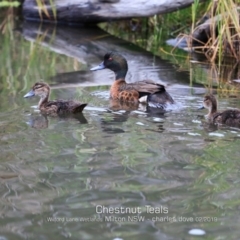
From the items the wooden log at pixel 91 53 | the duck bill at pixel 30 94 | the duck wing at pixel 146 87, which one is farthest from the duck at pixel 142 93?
the duck bill at pixel 30 94

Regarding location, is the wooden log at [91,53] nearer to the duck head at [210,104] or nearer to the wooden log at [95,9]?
the wooden log at [95,9]

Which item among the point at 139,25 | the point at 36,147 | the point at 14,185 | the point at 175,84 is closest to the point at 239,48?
the point at 175,84

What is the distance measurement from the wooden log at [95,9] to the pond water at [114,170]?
4.12 m

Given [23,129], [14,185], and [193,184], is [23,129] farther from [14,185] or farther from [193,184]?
[193,184]

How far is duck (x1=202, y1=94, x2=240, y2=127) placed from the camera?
7.53 m

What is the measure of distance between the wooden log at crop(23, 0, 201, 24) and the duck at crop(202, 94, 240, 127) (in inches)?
221

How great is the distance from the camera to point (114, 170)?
Result: 19.4 ft

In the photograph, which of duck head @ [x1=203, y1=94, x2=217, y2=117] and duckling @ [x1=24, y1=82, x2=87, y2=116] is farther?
duckling @ [x1=24, y1=82, x2=87, y2=116]

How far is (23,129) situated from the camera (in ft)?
23.9

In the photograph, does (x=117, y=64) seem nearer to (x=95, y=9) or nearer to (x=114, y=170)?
(x=114, y=170)

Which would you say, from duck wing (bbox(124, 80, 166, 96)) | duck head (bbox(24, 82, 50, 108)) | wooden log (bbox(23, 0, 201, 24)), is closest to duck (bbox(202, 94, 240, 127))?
duck wing (bbox(124, 80, 166, 96))

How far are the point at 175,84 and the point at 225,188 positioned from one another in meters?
4.72

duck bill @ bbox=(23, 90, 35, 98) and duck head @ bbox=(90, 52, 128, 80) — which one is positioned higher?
duck head @ bbox=(90, 52, 128, 80)

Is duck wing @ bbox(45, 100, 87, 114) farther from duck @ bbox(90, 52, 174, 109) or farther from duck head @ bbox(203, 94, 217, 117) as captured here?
duck head @ bbox(203, 94, 217, 117)
